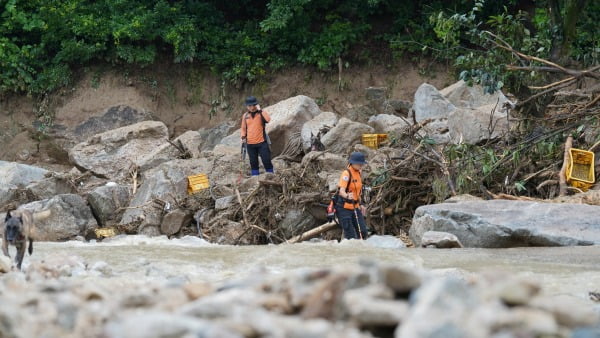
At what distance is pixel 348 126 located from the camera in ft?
54.0

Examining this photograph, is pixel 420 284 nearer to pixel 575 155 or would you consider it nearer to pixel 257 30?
pixel 575 155

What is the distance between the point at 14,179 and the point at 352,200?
7.93 meters

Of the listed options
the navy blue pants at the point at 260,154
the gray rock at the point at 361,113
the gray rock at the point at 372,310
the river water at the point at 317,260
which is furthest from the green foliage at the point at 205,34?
the gray rock at the point at 372,310

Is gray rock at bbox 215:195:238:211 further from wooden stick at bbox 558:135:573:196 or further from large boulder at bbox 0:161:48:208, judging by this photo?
wooden stick at bbox 558:135:573:196

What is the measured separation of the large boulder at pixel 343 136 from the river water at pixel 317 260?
515 cm

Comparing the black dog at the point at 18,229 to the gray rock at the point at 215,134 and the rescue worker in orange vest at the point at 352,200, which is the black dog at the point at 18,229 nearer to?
the rescue worker in orange vest at the point at 352,200

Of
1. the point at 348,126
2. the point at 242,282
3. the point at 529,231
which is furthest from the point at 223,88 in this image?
the point at 242,282

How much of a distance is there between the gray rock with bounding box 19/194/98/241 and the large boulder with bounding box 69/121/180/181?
2.38 meters

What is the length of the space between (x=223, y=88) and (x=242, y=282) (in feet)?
57.5

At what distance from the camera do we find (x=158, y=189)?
50.9 feet

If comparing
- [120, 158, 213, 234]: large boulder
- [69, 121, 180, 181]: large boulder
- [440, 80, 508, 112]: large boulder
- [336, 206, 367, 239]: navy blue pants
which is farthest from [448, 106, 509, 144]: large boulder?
[69, 121, 180, 181]: large boulder

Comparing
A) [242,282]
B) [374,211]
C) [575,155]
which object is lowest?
[374,211]

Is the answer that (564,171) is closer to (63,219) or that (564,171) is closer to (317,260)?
(317,260)

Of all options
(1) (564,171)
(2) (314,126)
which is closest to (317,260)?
(1) (564,171)
